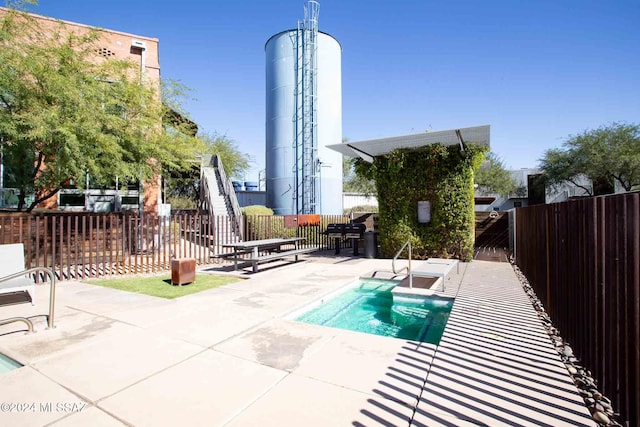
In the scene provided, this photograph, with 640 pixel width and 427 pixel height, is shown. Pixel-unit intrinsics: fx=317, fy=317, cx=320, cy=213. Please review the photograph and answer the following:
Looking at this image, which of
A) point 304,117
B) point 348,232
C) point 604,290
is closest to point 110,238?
point 348,232

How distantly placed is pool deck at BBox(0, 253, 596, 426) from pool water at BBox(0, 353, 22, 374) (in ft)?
0.32

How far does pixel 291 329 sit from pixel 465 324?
241 cm

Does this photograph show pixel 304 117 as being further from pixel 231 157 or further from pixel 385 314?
pixel 385 314

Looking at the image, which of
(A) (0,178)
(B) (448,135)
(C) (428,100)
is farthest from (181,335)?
(C) (428,100)

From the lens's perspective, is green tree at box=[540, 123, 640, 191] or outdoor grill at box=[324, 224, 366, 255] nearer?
outdoor grill at box=[324, 224, 366, 255]

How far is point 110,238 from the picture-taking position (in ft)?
27.6

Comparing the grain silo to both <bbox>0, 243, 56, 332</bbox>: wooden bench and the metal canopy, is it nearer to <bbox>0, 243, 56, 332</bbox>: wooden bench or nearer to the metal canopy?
the metal canopy

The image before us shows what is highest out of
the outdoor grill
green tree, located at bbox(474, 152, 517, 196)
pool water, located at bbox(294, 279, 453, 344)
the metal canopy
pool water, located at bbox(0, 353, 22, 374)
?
green tree, located at bbox(474, 152, 517, 196)

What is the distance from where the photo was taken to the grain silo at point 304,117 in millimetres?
20547

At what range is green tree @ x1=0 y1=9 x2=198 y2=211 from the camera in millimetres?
6926

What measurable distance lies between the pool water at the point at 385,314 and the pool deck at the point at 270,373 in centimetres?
57

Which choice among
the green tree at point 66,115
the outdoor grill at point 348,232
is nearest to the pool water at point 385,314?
the outdoor grill at point 348,232

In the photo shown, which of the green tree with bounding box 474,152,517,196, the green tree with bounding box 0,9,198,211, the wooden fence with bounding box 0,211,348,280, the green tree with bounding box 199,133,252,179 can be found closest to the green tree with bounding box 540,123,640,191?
the green tree with bounding box 474,152,517,196

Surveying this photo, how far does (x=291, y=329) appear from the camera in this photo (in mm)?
4289
